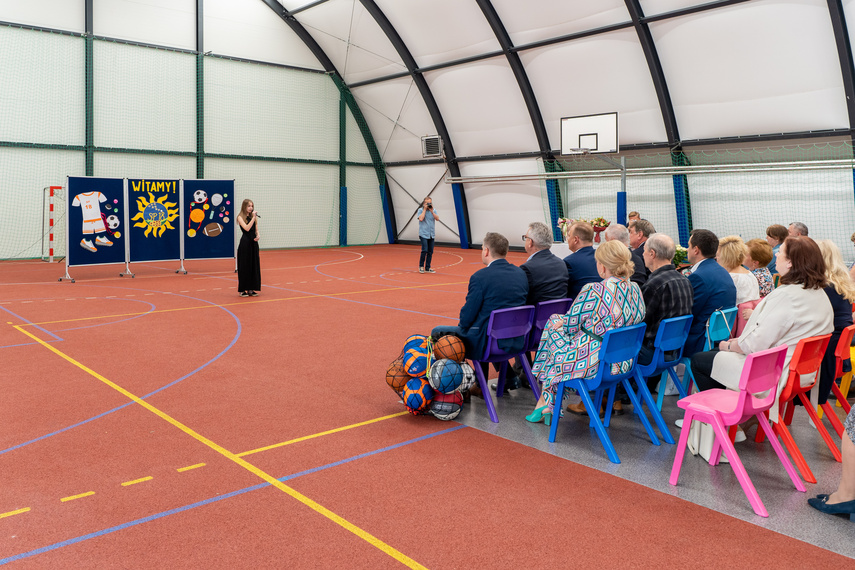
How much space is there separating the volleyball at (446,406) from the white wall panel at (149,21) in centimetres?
1740

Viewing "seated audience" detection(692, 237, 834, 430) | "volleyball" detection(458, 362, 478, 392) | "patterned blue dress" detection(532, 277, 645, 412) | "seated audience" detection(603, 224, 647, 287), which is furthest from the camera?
"seated audience" detection(603, 224, 647, 287)

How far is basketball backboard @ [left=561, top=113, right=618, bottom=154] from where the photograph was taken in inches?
648

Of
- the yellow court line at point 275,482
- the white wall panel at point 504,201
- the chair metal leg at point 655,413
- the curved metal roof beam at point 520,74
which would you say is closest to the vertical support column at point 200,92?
the white wall panel at point 504,201

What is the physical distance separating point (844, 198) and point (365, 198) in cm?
1517

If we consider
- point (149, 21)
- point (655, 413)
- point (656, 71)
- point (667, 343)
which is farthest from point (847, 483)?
point (149, 21)

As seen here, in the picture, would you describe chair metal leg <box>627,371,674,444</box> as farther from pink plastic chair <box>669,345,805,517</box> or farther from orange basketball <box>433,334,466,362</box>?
orange basketball <box>433,334,466,362</box>

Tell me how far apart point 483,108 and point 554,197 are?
345 cm

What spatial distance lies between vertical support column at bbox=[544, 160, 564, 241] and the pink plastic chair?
15.4 metres

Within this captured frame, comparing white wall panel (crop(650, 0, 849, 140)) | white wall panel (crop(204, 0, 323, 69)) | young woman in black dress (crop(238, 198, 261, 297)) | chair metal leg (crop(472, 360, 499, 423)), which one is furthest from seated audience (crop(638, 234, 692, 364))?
white wall panel (crop(204, 0, 323, 69))

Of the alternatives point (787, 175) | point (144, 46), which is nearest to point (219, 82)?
point (144, 46)

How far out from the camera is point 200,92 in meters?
19.5

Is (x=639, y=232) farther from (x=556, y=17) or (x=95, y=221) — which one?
(x=556, y=17)

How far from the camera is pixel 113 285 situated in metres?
12.1

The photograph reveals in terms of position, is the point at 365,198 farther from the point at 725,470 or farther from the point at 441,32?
A: the point at 725,470
